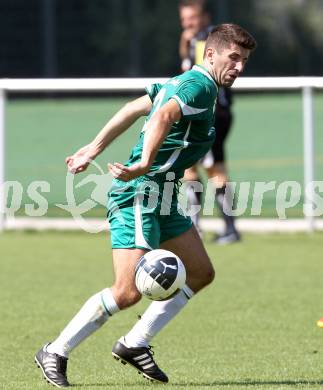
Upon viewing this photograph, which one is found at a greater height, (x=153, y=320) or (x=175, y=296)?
(x=175, y=296)

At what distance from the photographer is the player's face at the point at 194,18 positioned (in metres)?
12.5

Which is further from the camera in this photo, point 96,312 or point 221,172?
point 221,172

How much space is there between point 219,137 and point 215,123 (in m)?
0.18

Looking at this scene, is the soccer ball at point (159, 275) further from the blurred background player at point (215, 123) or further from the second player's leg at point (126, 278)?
the blurred background player at point (215, 123)

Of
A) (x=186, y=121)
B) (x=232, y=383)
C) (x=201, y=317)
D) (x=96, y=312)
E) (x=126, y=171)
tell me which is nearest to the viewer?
(x=126, y=171)

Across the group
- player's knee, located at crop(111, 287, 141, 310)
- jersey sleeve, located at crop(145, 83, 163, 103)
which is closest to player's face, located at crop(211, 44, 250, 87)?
jersey sleeve, located at crop(145, 83, 163, 103)

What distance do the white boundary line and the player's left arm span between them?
746 centimetres

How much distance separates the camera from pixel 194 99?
6172 mm

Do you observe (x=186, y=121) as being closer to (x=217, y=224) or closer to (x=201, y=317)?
(x=201, y=317)

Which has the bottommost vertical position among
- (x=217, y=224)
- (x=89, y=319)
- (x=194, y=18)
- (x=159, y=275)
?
(x=217, y=224)

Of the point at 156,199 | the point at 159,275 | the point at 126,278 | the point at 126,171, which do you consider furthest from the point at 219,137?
the point at 126,171

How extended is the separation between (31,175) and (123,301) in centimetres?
1222

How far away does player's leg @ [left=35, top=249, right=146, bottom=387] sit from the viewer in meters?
6.36

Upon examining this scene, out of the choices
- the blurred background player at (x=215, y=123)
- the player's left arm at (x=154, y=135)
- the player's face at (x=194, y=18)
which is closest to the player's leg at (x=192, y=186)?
the blurred background player at (x=215, y=123)
